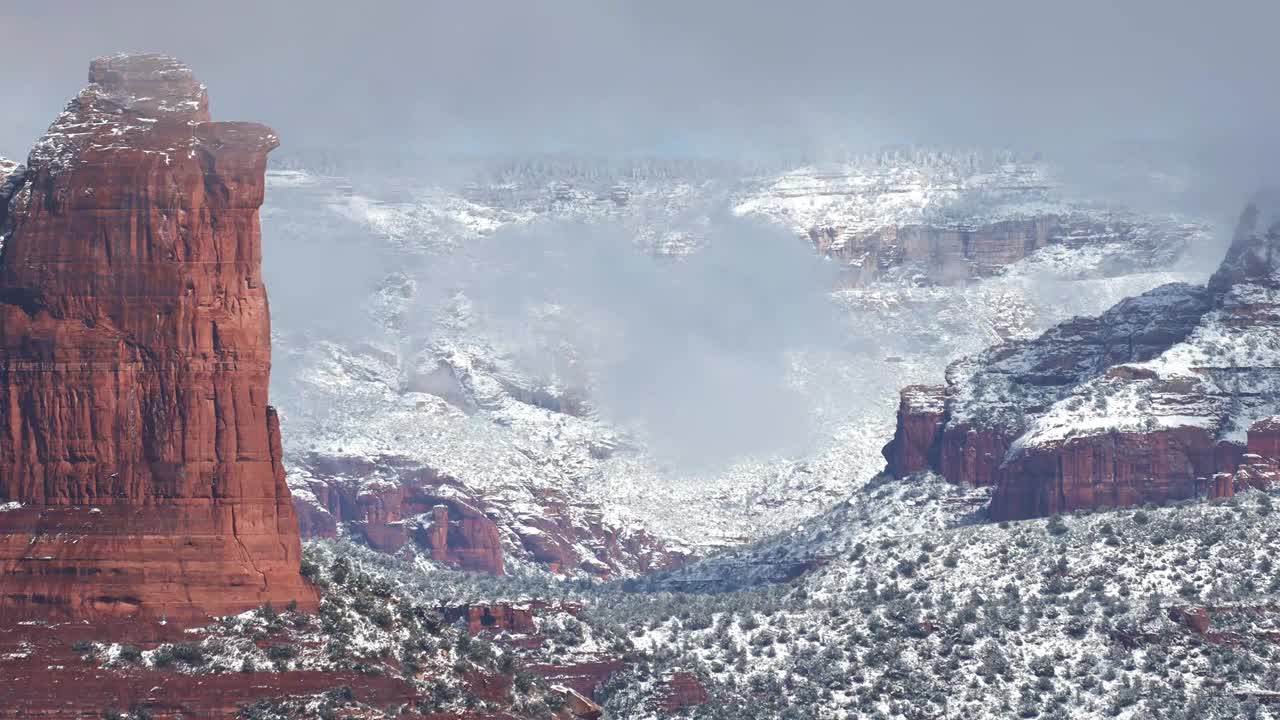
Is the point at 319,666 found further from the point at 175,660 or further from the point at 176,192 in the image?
the point at 176,192

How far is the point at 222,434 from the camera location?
176000mm

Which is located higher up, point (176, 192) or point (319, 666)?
point (176, 192)

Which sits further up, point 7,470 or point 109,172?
point 109,172

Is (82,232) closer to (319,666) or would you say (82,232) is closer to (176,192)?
(176,192)

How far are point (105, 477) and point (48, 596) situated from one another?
5.66 m

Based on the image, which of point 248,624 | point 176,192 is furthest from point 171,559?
point 176,192

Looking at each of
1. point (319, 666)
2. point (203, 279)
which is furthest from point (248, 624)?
point (203, 279)

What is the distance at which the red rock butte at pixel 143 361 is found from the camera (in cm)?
17450

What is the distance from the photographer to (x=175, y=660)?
171 meters

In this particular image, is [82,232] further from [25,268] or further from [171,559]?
[171,559]

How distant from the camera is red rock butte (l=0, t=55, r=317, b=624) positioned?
17450cm

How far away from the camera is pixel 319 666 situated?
17312 centimetres

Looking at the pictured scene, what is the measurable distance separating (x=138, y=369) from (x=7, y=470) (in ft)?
20.9

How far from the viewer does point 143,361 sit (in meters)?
176
